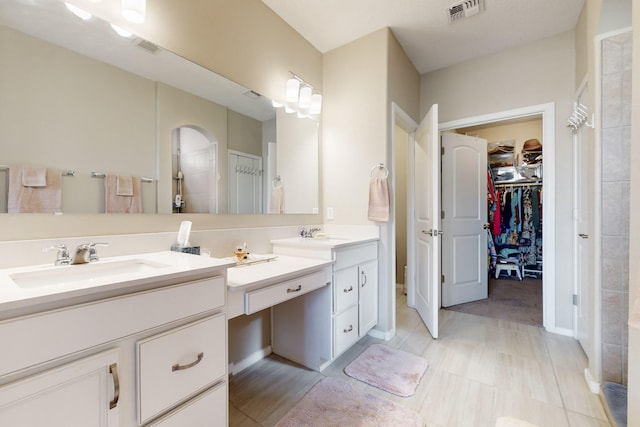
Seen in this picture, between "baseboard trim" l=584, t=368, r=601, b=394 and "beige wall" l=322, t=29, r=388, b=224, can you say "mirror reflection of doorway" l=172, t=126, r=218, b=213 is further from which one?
"baseboard trim" l=584, t=368, r=601, b=394

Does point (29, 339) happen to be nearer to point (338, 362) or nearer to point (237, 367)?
point (237, 367)

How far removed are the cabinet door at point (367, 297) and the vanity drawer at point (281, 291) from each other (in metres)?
0.49

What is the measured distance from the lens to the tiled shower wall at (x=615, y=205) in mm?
1510

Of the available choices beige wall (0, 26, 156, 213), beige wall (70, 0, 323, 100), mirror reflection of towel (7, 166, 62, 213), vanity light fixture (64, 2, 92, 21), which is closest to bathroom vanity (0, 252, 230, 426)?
mirror reflection of towel (7, 166, 62, 213)

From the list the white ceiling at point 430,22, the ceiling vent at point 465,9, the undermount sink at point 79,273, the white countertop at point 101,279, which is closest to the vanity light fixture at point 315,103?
the white ceiling at point 430,22

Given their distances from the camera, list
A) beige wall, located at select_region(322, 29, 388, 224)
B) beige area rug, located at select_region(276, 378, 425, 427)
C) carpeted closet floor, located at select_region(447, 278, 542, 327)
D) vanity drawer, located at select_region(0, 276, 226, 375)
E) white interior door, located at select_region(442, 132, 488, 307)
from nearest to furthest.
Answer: vanity drawer, located at select_region(0, 276, 226, 375) < beige area rug, located at select_region(276, 378, 425, 427) < beige wall, located at select_region(322, 29, 388, 224) < carpeted closet floor, located at select_region(447, 278, 542, 327) < white interior door, located at select_region(442, 132, 488, 307)

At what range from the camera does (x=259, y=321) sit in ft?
6.62

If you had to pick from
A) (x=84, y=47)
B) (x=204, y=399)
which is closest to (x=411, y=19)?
(x=84, y=47)

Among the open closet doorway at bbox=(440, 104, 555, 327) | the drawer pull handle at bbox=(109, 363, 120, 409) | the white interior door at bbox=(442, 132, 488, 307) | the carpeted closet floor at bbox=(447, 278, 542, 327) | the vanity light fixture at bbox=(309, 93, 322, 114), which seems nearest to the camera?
the drawer pull handle at bbox=(109, 363, 120, 409)

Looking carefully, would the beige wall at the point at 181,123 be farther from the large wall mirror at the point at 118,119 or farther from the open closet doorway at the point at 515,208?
the open closet doorway at the point at 515,208

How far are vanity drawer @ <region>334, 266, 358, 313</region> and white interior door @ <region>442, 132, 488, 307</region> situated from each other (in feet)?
5.09

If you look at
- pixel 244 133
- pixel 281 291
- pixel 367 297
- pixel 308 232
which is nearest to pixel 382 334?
pixel 367 297

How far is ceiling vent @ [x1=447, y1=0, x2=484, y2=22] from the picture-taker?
207 cm

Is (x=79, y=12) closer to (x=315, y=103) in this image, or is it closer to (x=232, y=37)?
Result: (x=232, y=37)
